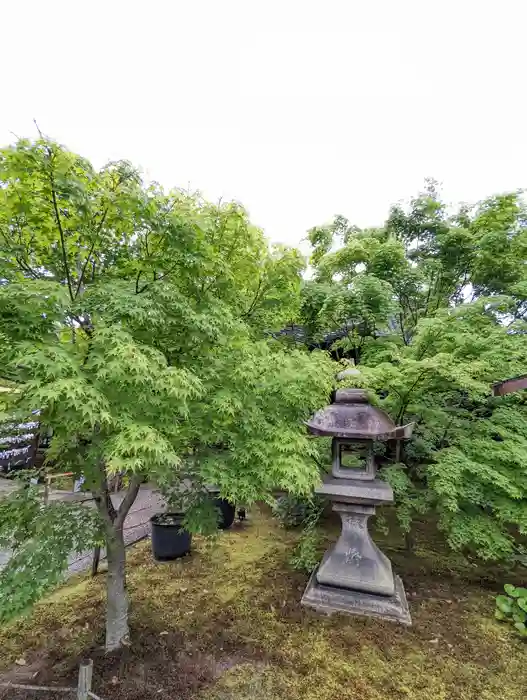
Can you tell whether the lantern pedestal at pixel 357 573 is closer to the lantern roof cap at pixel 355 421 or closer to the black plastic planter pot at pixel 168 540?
the lantern roof cap at pixel 355 421

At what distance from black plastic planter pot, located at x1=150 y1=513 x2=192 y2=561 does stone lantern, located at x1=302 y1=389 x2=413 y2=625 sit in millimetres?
2414

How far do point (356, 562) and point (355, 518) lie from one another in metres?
0.58

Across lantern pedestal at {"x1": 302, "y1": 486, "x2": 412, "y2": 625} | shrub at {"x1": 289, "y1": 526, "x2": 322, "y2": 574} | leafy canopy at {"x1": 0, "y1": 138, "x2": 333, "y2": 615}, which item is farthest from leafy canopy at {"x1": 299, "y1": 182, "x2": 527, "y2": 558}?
leafy canopy at {"x1": 0, "y1": 138, "x2": 333, "y2": 615}

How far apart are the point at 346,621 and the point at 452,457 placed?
258 centimetres

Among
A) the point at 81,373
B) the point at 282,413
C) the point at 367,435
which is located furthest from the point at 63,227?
the point at 367,435

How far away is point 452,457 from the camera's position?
183 inches

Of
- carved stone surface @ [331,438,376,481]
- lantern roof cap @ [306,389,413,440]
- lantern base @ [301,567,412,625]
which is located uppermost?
lantern roof cap @ [306,389,413,440]

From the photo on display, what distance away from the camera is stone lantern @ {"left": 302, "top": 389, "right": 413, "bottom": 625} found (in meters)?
4.68

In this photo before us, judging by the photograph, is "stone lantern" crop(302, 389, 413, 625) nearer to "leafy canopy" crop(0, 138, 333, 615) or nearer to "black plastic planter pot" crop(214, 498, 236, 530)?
"leafy canopy" crop(0, 138, 333, 615)

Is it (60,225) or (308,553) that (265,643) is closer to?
(308,553)

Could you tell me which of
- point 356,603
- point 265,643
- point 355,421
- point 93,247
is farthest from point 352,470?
point 93,247

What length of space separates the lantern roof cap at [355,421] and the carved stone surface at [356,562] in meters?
1.23

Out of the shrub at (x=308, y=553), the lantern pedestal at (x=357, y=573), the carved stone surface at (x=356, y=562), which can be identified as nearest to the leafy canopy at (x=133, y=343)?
the lantern pedestal at (x=357, y=573)

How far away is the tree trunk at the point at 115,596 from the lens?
12.6 ft
